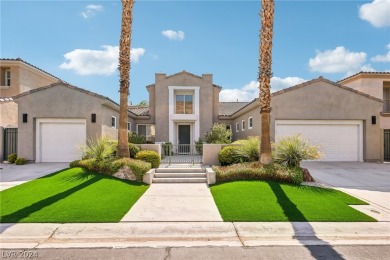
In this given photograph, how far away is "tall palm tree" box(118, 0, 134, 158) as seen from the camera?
35.7 feet

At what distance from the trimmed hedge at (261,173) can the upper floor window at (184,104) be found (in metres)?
11.8

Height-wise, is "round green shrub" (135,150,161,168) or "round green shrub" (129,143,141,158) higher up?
"round green shrub" (129,143,141,158)

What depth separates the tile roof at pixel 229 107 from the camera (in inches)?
923

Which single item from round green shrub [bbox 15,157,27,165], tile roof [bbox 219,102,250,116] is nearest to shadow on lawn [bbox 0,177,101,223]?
round green shrub [bbox 15,157,27,165]

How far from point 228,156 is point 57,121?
11.5 m

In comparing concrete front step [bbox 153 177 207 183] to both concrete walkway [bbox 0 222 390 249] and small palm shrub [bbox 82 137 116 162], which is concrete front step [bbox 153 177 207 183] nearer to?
small palm shrub [bbox 82 137 116 162]

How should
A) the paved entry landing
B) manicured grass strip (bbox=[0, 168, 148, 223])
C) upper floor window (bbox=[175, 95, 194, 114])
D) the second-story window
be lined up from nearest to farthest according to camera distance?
manicured grass strip (bbox=[0, 168, 148, 223])
the paved entry landing
the second-story window
upper floor window (bbox=[175, 95, 194, 114])

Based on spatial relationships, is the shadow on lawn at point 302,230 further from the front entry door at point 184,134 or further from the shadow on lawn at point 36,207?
the front entry door at point 184,134

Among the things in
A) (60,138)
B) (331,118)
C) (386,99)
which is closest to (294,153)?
(331,118)

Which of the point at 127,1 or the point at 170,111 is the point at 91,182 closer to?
the point at 127,1

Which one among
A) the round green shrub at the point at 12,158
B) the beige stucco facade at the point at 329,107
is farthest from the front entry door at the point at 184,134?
the round green shrub at the point at 12,158

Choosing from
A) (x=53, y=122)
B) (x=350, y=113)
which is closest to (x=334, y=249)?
(x=350, y=113)

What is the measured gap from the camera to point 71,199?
7.15 metres

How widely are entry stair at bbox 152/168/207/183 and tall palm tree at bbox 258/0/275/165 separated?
110 inches
